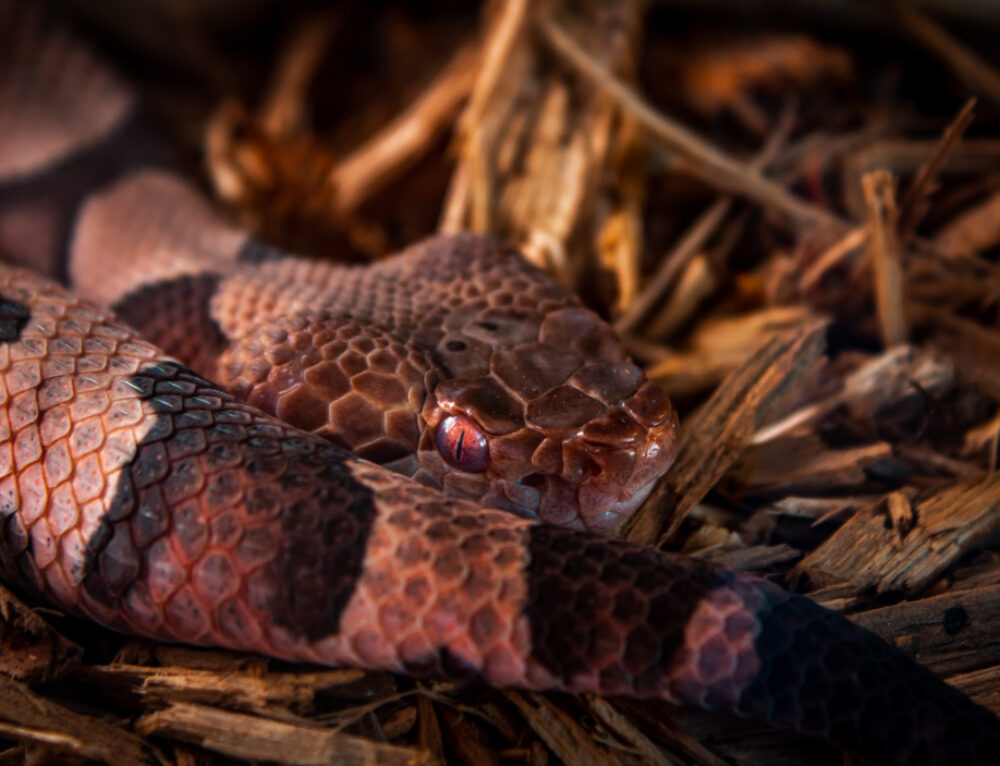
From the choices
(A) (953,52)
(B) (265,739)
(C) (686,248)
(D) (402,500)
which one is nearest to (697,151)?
(C) (686,248)

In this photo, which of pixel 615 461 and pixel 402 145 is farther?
pixel 402 145

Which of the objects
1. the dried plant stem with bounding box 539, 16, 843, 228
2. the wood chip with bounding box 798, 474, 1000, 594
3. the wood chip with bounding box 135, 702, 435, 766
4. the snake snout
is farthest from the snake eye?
the dried plant stem with bounding box 539, 16, 843, 228

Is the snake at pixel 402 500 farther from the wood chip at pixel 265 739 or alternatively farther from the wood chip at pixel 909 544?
the wood chip at pixel 909 544

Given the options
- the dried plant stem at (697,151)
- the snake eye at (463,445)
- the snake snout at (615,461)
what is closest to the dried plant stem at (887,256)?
the dried plant stem at (697,151)

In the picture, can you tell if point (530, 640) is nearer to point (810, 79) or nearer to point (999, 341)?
point (999, 341)

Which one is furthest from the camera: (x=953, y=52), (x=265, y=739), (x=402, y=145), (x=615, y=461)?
(x=402, y=145)

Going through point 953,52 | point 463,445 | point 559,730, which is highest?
point 953,52

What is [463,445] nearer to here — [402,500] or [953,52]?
[402,500]
